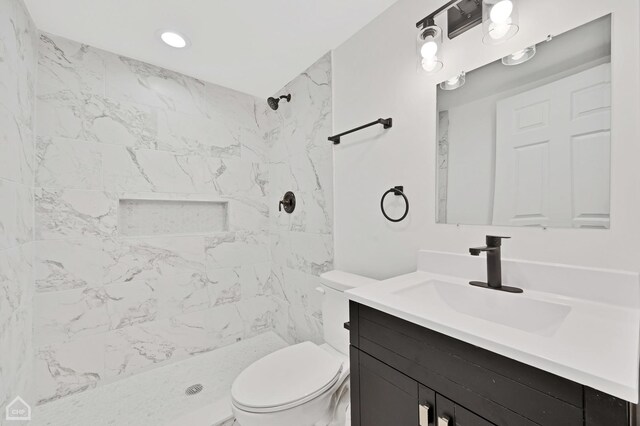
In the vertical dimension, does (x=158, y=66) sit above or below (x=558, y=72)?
above

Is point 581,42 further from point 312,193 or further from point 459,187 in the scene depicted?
point 312,193

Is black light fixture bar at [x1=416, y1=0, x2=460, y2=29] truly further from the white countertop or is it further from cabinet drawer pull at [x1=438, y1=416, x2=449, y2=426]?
cabinet drawer pull at [x1=438, y1=416, x2=449, y2=426]

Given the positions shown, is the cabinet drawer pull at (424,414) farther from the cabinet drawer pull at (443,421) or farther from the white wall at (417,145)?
the white wall at (417,145)

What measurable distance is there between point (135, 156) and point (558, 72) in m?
2.31

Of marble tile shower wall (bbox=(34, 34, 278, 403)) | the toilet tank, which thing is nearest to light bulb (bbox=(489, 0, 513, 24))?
the toilet tank

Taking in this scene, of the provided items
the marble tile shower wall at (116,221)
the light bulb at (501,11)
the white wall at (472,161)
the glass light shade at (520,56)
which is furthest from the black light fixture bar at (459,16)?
the marble tile shower wall at (116,221)

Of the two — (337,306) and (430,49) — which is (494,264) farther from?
(430,49)

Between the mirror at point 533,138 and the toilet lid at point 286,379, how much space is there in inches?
34.7

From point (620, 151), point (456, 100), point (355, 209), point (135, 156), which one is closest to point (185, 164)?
point (135, 156)

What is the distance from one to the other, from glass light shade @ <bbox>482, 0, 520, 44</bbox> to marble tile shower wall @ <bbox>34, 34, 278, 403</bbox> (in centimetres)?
189

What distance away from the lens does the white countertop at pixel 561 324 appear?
478 mm

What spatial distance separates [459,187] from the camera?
116cm

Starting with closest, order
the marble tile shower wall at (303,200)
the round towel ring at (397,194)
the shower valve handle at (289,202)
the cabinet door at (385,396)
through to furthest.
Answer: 1. the cabinet door at (385,396)
2. the round towel ring at (397,194)
3. the marble tile shower wall at (303,200)
4. the shower valve handle at (289,202)

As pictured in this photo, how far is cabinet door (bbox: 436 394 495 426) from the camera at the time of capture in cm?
61
